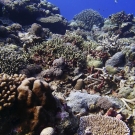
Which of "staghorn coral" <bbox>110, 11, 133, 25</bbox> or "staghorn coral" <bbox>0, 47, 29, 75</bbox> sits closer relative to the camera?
"staghorn coral" <bbox>0, 47, 29, 75</bbox>

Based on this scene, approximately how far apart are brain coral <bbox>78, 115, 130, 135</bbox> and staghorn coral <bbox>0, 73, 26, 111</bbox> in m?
1.74

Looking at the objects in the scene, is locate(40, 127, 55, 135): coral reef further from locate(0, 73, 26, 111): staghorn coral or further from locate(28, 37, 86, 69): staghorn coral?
locate(28, 37, 86, 69): staghorn coral

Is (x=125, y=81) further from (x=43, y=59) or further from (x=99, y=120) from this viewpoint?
(x=43, y=59)

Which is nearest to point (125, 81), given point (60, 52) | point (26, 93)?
point (60, 52)

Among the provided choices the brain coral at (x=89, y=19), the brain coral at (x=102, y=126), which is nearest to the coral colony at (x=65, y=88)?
the brain coral at (x=102, y=126)

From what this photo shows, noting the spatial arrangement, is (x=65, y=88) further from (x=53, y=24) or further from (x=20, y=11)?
(x=53, y=24)

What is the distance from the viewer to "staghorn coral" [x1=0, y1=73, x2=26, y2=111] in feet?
12.4

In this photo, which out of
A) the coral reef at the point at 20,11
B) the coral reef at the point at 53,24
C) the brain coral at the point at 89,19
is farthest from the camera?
the brain coral at the point at 89,19

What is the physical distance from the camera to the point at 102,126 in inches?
190

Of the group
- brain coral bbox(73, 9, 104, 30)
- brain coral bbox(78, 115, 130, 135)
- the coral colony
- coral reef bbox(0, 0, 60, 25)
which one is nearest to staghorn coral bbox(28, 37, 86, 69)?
the coral colony

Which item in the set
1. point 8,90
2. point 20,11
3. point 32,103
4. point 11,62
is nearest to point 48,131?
point 32,103

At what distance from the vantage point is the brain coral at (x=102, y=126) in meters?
4.65

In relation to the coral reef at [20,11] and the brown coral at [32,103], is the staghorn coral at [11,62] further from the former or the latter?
the coral reef at [20,11]

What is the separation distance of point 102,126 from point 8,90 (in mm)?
2385
